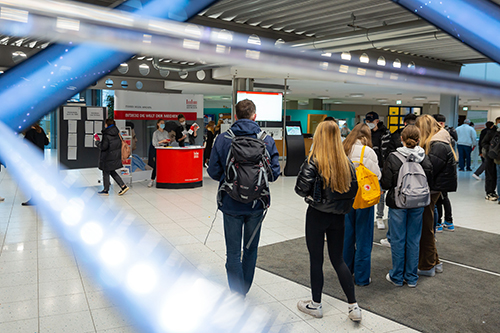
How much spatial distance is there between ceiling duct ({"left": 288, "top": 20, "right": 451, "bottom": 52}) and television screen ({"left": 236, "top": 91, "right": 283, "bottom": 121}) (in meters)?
3.25

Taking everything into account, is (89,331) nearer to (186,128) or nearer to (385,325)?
(385,325)

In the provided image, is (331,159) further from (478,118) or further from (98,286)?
(478,118)

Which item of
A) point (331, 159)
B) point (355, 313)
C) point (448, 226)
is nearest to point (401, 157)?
point (331, 159)

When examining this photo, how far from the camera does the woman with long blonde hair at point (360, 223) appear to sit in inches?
126

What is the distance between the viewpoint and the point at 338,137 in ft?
8.71

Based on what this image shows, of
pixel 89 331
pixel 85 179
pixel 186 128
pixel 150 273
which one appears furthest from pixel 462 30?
pixel 85 179

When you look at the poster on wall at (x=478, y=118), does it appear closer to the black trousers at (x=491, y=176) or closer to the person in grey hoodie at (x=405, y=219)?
the black trousers at (x=491, y=176)

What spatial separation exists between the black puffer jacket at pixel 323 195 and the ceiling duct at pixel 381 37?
3559 millimetres

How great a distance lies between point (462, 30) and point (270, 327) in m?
2.42

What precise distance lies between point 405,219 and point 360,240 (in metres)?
0.42

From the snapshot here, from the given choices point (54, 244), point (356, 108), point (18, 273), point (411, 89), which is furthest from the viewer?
point (356, 108)

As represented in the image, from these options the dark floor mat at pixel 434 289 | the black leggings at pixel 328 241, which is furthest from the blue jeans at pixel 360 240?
the black leggings at pixel 328 241

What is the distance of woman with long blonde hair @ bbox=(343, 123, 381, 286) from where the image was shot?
321cm

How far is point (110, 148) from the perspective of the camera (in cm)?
734
